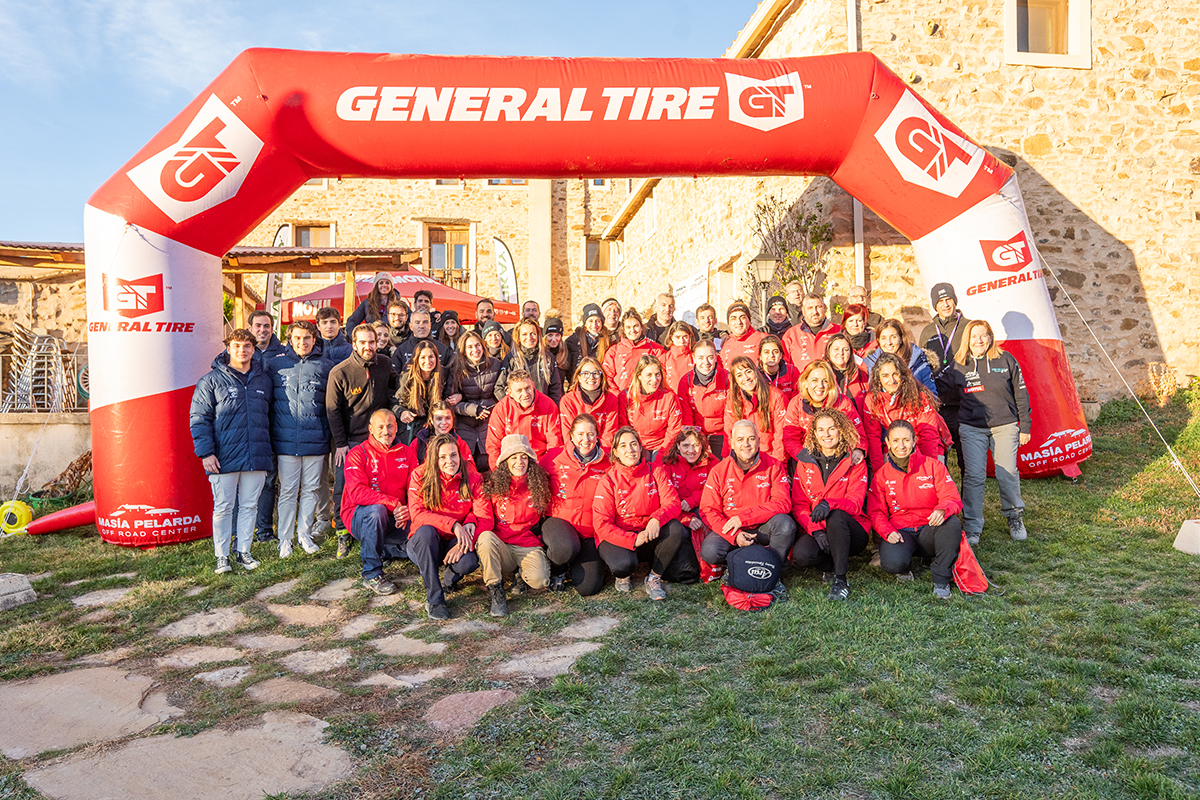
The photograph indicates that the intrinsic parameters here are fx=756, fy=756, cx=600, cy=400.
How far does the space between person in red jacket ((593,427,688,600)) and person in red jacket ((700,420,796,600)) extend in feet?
0.70

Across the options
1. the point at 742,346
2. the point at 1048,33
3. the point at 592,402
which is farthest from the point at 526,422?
the point at 1048,33

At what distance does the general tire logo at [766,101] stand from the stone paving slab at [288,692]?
527 cm

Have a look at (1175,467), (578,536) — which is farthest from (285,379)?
(1175,467)

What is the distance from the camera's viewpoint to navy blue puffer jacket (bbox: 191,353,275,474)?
5340 millimetres

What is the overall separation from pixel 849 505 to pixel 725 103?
357 cm

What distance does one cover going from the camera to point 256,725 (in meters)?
2.99

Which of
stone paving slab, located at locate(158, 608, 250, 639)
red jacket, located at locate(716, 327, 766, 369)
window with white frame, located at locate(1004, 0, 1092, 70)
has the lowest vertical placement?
stone paving slab, located at locate(158, 608, 250, 639)

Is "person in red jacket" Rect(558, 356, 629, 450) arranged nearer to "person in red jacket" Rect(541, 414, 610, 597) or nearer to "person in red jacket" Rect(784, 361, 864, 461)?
"person in red jacket" Rect(541, 414, 610, 597)

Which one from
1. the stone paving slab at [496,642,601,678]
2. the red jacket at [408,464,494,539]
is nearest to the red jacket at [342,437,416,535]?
the red jacket at [408,464,494,539]

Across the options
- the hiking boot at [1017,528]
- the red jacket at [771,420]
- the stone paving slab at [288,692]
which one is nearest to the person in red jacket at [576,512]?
the red jacket at [771,420]

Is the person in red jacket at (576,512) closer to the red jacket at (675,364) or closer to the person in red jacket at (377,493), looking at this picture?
the person in red jacket at (377,493)

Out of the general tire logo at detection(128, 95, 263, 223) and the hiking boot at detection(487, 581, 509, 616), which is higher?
the general tire logo at detection(128, 95, 263, 223)

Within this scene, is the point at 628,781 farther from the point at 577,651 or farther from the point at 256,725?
the point at 256,725

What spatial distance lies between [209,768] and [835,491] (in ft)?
11.8
